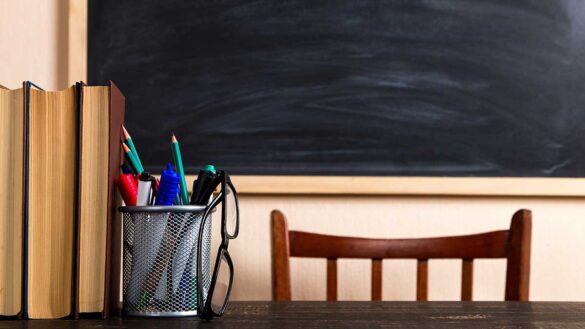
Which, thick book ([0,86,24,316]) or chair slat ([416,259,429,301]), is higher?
thick book ([0,86,24,316])

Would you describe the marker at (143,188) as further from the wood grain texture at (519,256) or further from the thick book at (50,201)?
the wood grain texture at (519,256)

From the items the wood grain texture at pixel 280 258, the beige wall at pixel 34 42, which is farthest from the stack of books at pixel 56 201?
the wood grain texture at pixel 280 258

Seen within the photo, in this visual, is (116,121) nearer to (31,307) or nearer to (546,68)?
(31,307)

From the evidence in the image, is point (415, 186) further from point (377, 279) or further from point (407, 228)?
point (377, 279)

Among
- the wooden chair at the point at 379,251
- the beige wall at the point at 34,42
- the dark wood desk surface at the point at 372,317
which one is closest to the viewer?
the dark wood desk surface at the point at 372,317

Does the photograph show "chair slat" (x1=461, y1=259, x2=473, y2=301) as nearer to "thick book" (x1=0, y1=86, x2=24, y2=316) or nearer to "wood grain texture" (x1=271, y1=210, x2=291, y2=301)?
"wood grain texture" (x1=271, y1=210, x2=291, y2=301)

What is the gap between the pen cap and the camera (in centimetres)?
79

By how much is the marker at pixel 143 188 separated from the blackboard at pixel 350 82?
2.07 feet

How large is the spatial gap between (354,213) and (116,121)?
2.40 feet

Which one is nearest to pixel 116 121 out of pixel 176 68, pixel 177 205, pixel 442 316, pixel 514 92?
pixel 177 205

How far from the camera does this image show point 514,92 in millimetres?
1438

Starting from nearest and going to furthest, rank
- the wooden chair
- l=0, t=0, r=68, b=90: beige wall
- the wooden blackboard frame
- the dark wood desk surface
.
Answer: the dark wood desk surface → l=0, t=0, r=68, b=90: beige wall → the wooden chair → the wooden blackboard frame

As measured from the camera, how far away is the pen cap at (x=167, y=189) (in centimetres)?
A: 79

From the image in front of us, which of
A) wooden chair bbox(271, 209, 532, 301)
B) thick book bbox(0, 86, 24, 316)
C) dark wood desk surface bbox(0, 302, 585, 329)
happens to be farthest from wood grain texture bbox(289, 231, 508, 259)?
thick book bbox(0, 86, 24, 316)
